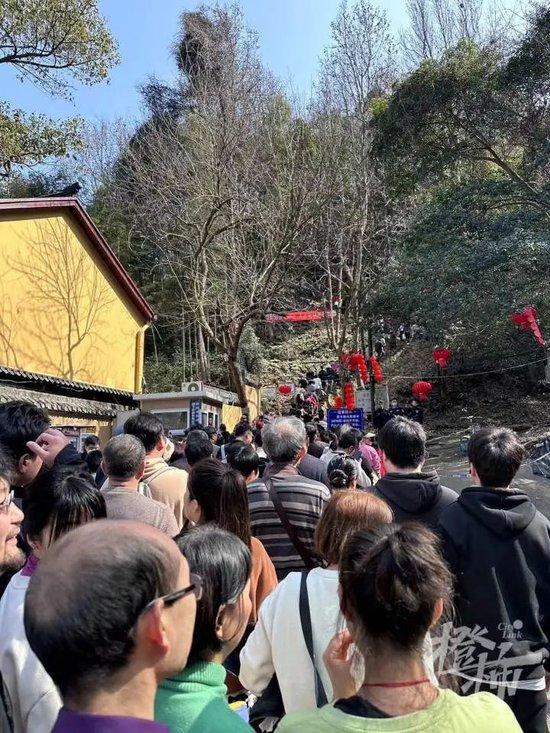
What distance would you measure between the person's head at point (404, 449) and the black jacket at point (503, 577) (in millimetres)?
677

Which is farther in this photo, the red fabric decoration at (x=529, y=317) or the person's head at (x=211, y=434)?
the red fabric decoration at (x=529, y=317)

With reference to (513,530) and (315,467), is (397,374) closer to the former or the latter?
(315,467)

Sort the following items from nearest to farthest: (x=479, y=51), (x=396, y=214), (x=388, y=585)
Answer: (x=388, y=585) → (x=479, y=51) → (x=396, y=214)

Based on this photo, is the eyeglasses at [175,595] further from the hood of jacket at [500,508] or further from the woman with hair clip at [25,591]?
the hood of jacket at [500,508]

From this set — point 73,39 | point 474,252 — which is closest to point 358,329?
point 474,252

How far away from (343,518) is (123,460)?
160cm

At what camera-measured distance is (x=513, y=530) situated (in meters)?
2.51

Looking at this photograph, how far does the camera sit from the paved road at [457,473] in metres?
10.9

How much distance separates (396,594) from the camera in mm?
1393

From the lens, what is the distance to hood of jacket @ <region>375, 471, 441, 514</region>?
122 inches

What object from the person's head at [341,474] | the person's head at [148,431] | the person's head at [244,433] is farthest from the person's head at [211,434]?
the person's head at [341,474]

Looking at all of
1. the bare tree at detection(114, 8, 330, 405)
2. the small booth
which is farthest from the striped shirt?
the bare tree at detection(114, 8, 330, 405)

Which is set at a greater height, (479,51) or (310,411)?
(479,51)

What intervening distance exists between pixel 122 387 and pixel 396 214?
1287 cm
